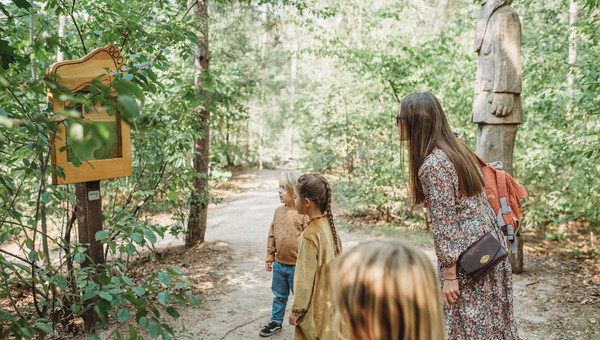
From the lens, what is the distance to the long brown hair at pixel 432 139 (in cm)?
224

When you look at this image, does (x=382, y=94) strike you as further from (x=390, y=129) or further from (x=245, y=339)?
(x=245, y=339)

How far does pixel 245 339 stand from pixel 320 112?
8.75m

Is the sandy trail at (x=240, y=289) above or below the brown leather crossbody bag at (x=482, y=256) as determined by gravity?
below

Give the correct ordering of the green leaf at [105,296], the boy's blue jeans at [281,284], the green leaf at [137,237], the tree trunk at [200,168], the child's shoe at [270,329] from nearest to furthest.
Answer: the green leaf at [105,296] → the green leaf at [137,237] → the boy's blue jeans at [281,284] → the child's shoe at [270,329] → the tree trunk at [200,168]

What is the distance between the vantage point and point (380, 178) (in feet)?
28.1

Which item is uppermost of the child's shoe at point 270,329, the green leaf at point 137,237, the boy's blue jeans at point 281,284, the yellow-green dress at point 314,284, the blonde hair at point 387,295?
the blonde hair at point 387,295

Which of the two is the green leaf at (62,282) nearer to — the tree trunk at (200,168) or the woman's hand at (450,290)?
the woman's hand at (450,290)

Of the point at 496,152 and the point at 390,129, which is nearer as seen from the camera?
the point at 496,152

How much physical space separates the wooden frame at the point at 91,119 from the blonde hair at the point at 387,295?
7.96ft

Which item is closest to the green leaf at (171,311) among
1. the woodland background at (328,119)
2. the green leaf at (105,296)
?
the woodland background at (328,119)

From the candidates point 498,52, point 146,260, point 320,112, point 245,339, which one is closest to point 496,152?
point 498,52

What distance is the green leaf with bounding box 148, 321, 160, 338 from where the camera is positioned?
188 centimetres

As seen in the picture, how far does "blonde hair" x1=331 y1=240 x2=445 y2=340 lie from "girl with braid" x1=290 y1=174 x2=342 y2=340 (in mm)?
1461

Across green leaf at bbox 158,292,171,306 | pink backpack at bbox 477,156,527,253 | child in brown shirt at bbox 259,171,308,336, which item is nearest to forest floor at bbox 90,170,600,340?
green leaf at bbox 158,292,171,306
